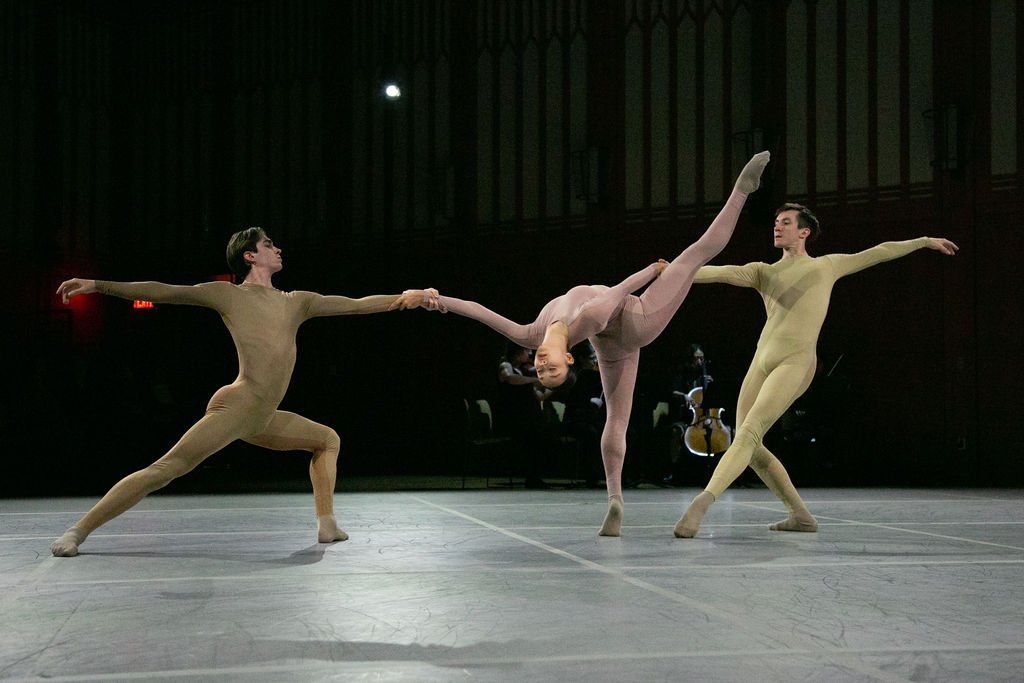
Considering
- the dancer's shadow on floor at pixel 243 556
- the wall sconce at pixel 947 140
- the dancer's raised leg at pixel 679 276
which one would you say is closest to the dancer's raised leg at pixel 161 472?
the dancer's shadow on floor at pixel 243 556

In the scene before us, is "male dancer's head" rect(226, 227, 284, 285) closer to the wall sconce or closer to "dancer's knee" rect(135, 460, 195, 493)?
"dancer's knee" rect(135, 460, 195, 493)

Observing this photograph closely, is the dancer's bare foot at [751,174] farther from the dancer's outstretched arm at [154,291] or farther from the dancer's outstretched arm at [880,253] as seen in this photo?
the dancer's outstretched arm at [154,291]

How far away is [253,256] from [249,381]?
597mm

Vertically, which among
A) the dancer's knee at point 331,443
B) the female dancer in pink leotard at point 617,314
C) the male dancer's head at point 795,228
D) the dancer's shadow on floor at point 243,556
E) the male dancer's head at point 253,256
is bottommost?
the dancer's shadow on floor at point 243,556

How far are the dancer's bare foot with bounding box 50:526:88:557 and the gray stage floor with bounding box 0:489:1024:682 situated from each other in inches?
2.8

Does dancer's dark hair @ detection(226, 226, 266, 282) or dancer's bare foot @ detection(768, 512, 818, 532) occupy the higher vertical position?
dancer's dark hair @ detection(226, 226, 266, 282)

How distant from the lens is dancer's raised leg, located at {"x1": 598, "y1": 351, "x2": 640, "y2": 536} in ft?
16.9

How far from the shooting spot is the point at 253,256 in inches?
191

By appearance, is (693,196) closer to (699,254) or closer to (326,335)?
(326,335)

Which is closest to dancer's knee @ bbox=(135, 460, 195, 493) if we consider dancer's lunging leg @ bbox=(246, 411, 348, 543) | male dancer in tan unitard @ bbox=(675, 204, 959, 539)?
dancer's lunging leg @ bbox=(246, 411, 348, 543)

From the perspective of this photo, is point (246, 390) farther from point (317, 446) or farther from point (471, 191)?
point (471, 191)

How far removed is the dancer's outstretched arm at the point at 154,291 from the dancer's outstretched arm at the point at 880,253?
3003mm

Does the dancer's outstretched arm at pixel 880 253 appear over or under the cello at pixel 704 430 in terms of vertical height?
over

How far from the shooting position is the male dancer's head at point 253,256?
4848 mm
